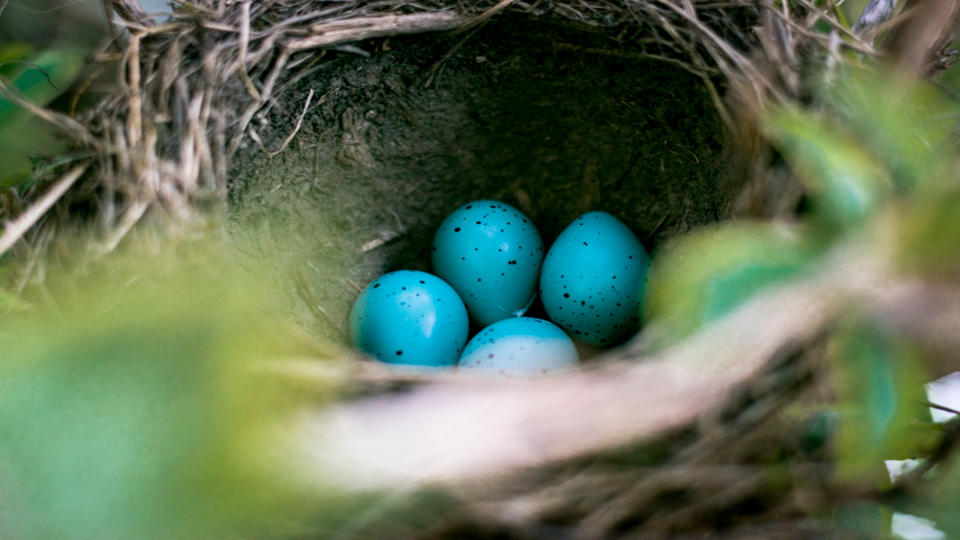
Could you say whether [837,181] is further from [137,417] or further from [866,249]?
[137,417]

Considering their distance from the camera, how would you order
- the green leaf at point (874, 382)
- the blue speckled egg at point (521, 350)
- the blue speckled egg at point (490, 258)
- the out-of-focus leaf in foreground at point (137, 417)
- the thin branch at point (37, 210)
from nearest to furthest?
the out-of-focus leaf in foreground at point (137, 417) → the green leaf at point (874, 382) → the thin branch at point (37, 210) → the blue speckled egg at point (521, 350) → the blue speckled egg at point (490, 258)

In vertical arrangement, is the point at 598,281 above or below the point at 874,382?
above

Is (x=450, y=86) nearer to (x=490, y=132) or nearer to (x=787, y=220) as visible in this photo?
(x=490, y=132)

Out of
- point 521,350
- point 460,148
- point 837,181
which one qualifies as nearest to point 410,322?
point 521,350

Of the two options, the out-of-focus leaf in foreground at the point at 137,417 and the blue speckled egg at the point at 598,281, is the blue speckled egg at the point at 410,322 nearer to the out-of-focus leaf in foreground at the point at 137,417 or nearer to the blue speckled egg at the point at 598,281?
the blue speckled egg at the point at 598,281

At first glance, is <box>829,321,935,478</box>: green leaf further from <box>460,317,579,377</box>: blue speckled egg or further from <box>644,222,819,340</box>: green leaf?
<box>460,317,579,377</box>: blue speckled egg

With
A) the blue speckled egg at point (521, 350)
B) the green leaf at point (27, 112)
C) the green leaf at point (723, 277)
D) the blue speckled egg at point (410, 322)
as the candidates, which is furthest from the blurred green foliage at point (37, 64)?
the green leaf at point (723, 277)

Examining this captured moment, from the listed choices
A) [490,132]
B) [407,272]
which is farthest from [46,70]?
[490,132]
